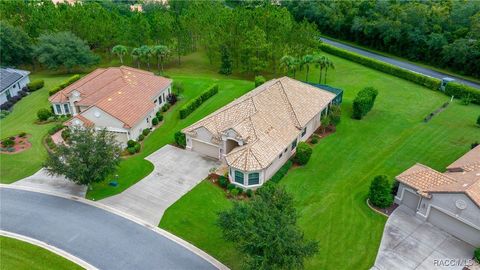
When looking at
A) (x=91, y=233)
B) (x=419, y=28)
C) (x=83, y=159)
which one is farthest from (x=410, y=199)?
(x=419, y=28)

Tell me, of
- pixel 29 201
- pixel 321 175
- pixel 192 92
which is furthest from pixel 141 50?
pixel 321 175

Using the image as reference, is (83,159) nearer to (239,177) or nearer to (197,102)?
(239,177)

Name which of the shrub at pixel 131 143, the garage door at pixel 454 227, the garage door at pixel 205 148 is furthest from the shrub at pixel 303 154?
the shrub at pixel 131 143

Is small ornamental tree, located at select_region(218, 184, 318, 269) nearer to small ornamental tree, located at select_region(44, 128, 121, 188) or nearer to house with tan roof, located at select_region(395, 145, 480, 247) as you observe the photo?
house with tan roof, located at select_region(395, 145, 480, 247)

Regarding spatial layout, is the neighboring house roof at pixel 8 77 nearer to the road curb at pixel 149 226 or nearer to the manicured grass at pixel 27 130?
the manicured grass at pixel 27 130

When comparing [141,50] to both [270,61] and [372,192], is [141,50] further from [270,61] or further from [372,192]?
[372,192]

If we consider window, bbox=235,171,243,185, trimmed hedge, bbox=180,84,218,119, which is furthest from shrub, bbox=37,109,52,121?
A: window, bbox=235,171,243,185
